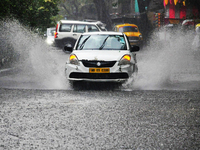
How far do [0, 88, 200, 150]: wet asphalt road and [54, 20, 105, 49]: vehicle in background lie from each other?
17.7 meters

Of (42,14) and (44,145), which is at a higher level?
(42,14)

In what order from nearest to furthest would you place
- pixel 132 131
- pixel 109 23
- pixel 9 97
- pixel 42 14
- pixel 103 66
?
pixel 132 131
pixel 9 97
pixel 103 66
pixel 42 14
pixel 109 23

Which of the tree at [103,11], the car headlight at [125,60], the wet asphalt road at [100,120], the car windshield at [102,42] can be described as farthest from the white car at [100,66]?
the tree at [103,11]

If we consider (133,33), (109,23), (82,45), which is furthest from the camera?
(109,23)

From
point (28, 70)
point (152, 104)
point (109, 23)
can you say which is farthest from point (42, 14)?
point (109, 23)

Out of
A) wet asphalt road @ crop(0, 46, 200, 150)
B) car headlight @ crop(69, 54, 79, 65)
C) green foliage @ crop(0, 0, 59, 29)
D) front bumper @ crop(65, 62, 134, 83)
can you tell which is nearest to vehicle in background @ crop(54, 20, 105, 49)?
green foliage @ crop(0, 0, 59, 29)

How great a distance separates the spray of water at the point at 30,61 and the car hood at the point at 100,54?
1018 millimetres

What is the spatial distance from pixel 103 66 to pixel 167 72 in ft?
15.3

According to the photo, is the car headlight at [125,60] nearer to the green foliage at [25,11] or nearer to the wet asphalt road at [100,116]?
the wet asphalt road at [100,116]

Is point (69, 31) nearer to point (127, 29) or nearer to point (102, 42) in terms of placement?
point (127, 29)

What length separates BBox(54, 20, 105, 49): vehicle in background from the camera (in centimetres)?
2731

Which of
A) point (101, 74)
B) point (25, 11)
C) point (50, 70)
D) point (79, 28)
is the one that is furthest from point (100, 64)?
point (79, 28)

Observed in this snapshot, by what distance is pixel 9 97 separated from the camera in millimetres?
9023

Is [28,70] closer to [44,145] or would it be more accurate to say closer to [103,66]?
[103,66]
